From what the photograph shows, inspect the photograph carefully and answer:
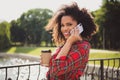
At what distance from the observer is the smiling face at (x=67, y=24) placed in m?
2.30

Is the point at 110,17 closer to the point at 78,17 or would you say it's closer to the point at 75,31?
the point at 78,17

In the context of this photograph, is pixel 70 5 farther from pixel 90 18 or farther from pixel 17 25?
pixel 17 25

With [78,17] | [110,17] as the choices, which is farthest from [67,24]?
[110,17]

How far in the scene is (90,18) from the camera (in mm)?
2381

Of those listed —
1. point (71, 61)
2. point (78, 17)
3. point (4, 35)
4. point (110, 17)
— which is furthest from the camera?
point (4, 35)

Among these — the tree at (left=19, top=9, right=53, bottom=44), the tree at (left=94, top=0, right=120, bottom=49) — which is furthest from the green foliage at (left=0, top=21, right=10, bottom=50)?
the tree at (left=94, top=0, right=120, bottom=49)

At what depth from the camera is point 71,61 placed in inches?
82.5

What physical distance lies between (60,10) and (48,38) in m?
57.2

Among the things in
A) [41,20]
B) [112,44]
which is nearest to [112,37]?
[112,44]

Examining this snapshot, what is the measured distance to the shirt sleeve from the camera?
210 centimetres

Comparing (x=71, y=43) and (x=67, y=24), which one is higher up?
(x=67, y=24)

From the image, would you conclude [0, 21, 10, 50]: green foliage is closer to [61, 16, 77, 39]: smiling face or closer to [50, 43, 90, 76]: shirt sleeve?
[61, 16, 77, 39]: smiling face

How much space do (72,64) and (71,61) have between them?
2 centimetres

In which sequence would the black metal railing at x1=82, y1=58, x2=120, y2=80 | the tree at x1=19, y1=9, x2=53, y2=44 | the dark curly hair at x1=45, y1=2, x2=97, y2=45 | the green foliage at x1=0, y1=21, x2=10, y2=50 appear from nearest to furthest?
the dark curly hair at x1=45, y1=2, x2=97, y2=45 → the black metal railing at x1=82, y1=58, x2=120, y2=80 → the green foliage at x1=0, y1=21, x2=10, y2=50 → the tree at x1=19, y1=9, x2=53, y2=44
